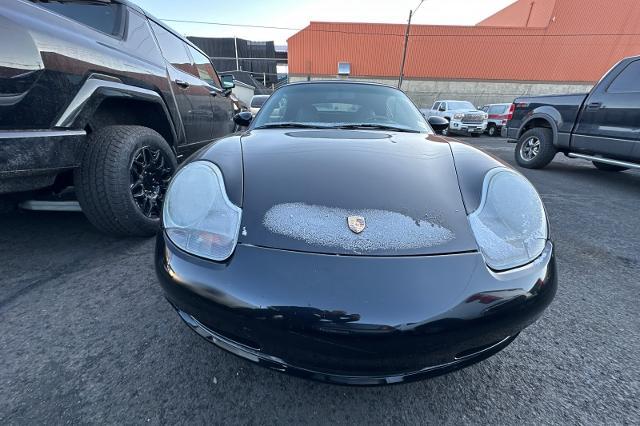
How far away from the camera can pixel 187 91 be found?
297 centimetres

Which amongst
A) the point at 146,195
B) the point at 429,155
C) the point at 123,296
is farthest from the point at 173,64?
the point at 429,155

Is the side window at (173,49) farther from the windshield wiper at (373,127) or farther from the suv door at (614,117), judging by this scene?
the suv door at (614,117)

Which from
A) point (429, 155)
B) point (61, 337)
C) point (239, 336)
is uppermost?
point (429, 155)

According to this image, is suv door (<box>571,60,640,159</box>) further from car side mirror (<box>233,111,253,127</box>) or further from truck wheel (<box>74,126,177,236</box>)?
truck wheel (<box>74,126,177,236</box>)

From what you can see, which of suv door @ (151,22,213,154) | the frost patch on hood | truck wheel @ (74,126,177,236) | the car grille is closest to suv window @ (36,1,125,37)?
suv door @ (151,22,213,154)

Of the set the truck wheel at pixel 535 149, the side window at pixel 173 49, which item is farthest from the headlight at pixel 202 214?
the truck wheel at pixel 535 149

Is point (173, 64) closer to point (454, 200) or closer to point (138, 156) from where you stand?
point (138, 156)

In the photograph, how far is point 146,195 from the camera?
2.20 m

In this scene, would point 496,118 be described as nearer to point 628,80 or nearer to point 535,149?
point 535,149

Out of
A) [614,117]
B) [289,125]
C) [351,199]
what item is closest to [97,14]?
[289,125]

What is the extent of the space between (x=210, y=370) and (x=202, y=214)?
0.69m

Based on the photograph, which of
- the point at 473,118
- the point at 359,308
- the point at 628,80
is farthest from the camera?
the point at 473,118

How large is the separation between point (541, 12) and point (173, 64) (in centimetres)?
3568

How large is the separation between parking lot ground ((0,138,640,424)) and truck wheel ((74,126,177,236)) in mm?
304
